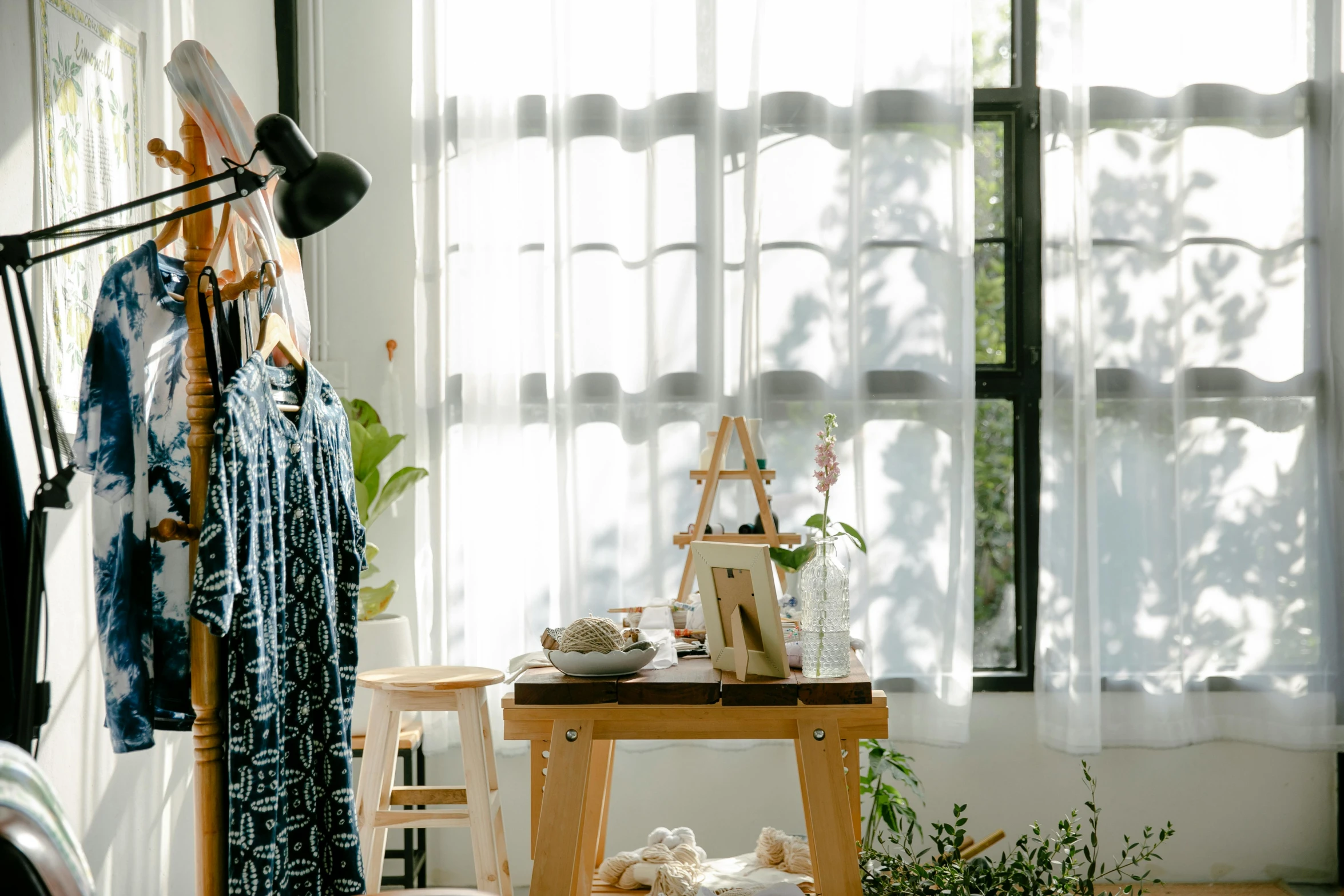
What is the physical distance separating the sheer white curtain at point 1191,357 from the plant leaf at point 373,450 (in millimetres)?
2080

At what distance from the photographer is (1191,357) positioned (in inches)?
138

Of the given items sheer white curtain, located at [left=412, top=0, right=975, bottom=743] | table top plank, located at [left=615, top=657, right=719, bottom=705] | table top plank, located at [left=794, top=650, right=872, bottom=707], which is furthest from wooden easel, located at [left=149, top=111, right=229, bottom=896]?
sheer white curtain, located at [left=412, top=0, right=975, bottom=743]

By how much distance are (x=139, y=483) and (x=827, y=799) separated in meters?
1.36

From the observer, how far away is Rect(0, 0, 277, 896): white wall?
77.6 inches

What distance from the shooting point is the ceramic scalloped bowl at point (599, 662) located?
6.82 ft

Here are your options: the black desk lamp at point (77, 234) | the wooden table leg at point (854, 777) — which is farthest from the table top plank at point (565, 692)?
the black desk lamp at point (77, 234)

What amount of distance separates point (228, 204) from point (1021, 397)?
265cm

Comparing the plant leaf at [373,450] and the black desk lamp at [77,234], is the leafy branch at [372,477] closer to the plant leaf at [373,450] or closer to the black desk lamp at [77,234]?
the plant leaf at [373,450]

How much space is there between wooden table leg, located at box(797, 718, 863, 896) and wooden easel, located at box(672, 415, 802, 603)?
0.74 metres

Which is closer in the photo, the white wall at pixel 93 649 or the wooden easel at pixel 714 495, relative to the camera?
the white wall at pixel 93 649

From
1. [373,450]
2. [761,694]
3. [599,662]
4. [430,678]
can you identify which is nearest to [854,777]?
[761,694]

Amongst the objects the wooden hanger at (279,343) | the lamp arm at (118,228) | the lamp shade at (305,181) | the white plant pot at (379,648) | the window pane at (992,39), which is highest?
the window pane at (992,39)

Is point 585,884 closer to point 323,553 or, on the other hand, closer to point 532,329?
point 323,553

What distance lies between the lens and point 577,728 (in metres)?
2.06
